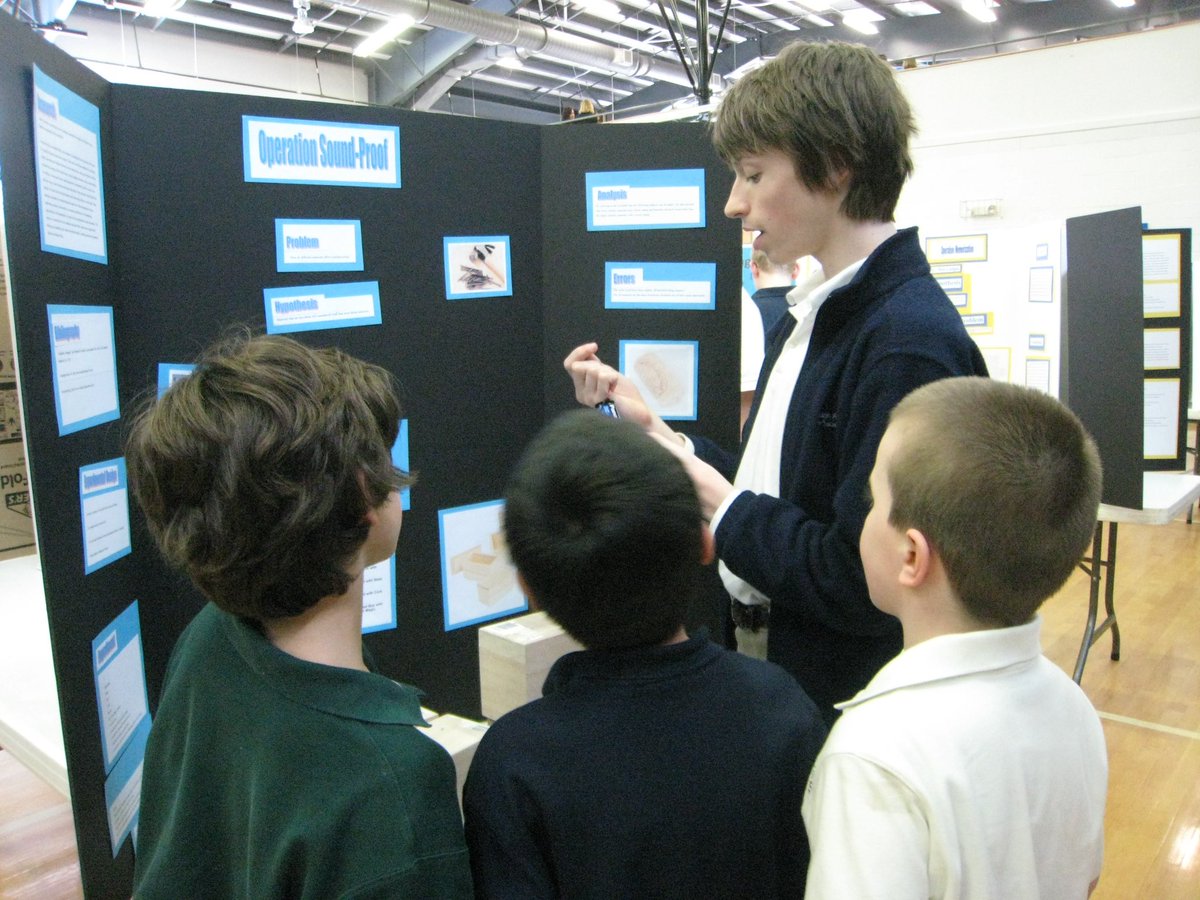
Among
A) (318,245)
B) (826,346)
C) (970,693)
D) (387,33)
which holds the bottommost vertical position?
(970,693)

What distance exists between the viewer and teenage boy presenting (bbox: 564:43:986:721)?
1065 mm

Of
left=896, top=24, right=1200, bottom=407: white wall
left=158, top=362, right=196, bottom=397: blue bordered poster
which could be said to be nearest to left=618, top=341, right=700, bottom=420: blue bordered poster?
left=158, top=362, right=196, bottom=397: blue bordered poster

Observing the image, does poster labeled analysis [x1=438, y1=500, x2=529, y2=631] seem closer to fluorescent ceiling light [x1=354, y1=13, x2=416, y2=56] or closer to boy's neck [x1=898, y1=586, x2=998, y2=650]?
boy's neck [x1=898, y1=586, x2=998, y2=650]

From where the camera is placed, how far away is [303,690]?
798 millimetres

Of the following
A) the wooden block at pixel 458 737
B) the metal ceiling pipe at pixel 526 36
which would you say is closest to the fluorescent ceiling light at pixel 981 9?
the metal ceiling pipe at pixel 526 36

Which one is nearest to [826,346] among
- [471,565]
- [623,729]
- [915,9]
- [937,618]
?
[937,618]

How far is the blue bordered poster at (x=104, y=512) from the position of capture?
1.36m

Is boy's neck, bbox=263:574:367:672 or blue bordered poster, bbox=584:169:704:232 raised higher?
blue bordered poster, bbox=584:169:704:232

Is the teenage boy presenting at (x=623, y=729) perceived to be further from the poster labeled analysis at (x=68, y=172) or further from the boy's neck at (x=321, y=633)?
the poster labeled analysis at (x=68, y=172)

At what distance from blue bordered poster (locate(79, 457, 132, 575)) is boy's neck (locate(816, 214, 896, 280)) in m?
1.15

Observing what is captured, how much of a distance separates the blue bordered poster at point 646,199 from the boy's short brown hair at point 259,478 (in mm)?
1429

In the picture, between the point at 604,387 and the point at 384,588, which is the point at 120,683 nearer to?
the point at 384,588

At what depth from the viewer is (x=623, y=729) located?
781 millimetres

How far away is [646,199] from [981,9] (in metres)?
9.23
